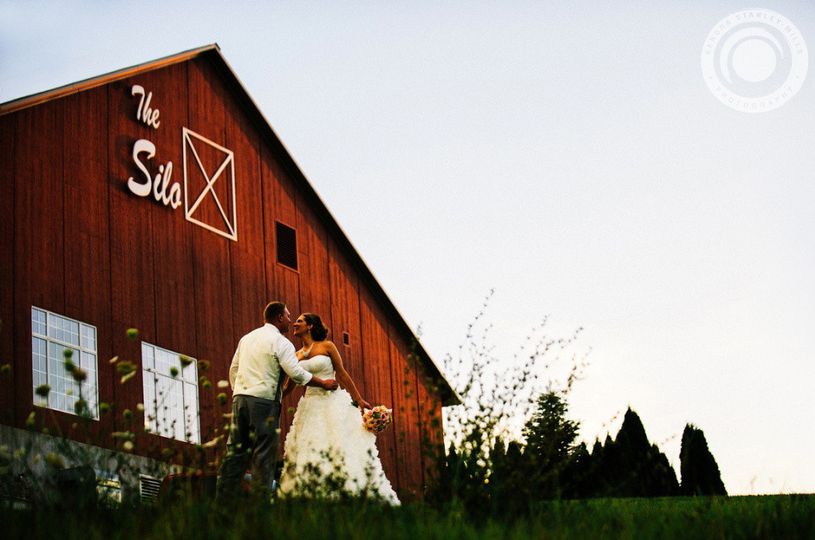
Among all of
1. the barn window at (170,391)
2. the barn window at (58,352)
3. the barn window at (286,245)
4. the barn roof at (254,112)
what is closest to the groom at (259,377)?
the barn window at (58,352)

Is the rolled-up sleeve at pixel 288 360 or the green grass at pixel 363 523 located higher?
the rolled-up sleeve at pixel 288 360

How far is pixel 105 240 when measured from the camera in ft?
55.0

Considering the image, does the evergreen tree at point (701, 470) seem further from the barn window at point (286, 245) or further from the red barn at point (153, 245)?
the barn window at point (286, 245)

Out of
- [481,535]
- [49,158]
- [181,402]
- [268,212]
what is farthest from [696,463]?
[481,535]

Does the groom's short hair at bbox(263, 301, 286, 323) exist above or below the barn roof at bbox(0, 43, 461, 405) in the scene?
below

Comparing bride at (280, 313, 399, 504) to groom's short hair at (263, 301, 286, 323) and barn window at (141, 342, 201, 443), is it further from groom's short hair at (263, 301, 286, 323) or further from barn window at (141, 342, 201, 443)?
barn window at (141, 342, 201, 443)

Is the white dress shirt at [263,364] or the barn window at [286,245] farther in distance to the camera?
the barn window at [286,245]

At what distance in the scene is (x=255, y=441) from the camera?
28.6ft

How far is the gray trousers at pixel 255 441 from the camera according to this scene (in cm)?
841

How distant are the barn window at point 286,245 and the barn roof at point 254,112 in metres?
1.29

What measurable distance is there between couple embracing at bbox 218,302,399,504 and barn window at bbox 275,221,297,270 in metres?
10.4

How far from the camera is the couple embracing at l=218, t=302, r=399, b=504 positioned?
29.9ft

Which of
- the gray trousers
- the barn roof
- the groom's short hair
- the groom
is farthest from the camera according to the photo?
the barn roof

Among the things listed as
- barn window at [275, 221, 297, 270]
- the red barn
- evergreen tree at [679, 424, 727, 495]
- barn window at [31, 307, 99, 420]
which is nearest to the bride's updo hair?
the red barn
